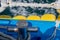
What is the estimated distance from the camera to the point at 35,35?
2004 mm

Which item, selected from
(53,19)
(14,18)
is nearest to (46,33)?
(53,19)

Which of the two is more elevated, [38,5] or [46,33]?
[38,5]

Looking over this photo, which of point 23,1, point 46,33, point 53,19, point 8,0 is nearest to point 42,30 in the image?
point 46,33

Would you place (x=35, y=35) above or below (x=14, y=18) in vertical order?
below

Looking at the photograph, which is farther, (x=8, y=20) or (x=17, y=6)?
(x=17, y=6)

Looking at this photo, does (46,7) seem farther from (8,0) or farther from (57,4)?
(8,0)

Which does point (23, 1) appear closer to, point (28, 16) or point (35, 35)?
point (28, 16)

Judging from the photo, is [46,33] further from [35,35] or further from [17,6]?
[17,6]

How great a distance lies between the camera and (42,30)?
2.01 m

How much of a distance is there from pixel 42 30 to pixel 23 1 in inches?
19.9

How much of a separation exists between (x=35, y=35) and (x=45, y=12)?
1.21ft

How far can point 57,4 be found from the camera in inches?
82.0

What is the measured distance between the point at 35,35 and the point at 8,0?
0.64m

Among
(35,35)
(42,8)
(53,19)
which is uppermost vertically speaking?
(42,8)
